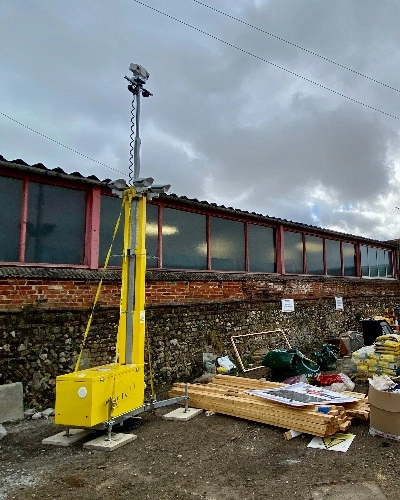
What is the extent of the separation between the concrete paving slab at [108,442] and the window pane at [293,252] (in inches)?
356

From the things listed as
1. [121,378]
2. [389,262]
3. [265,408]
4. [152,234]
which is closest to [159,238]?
[152,234]

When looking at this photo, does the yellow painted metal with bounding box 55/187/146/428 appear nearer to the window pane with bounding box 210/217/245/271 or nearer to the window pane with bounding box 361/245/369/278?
the window pane with bounding box 210/217/245/271

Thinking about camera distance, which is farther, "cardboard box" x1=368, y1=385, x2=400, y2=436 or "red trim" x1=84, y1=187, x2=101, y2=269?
"red trim" x1=84, y1=187, x2=101, y2=269

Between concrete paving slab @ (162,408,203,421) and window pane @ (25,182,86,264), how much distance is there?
3445 millimetres

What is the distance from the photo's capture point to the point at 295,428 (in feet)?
19.0

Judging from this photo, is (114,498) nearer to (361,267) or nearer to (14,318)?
(14,318)

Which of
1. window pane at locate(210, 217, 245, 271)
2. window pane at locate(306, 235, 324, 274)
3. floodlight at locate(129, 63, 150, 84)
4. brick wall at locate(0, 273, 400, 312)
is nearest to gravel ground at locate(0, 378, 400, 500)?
brick wall at locate(0, 273, 400, 312)

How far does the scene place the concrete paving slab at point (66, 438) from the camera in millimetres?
5531

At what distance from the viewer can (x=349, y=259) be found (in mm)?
17172

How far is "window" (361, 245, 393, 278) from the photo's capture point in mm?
18156

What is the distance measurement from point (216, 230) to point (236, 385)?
461 centimetres

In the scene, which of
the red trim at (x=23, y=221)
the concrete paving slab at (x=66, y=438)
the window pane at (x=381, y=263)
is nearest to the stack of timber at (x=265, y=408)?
the concrete paving slab at (x=66, y=438)

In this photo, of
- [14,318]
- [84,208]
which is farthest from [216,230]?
[14,318]

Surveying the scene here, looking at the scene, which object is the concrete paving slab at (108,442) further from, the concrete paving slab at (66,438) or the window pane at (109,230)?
the window pane at (109,230)
